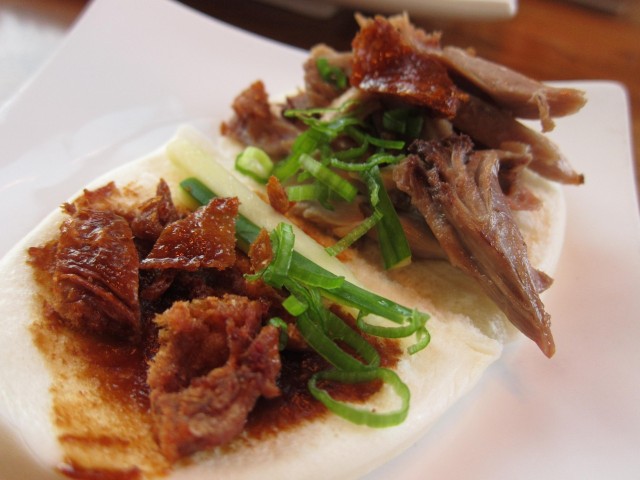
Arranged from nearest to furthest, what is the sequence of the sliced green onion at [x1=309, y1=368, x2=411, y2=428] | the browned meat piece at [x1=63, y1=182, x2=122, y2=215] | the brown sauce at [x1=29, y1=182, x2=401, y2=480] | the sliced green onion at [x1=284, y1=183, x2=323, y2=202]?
the brown sauce at [x1=29, y1=182, x2=401, y2=480], the sliced green onion at [x1=309, y1=368, x2=411, y2=428], the browned meat piece at [x1=63, y1=182, x2=122, y2=215], the sliced green onion at [x1=284, y1=183, x2=323, y2=202]

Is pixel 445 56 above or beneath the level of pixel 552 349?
above

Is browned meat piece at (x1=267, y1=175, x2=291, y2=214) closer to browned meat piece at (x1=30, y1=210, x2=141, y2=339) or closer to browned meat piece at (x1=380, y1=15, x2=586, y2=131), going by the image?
browned meat piece at (x1=30, y1=210, x2=141, y2=339)

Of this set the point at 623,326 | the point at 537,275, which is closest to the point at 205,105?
the point at 537,275

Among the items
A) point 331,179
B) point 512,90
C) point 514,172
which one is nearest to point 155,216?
point 331,179

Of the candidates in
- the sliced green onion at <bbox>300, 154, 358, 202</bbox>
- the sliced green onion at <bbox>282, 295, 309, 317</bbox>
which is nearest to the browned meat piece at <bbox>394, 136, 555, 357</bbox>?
the sliced green onion at <bbox>300, 154, 358, 202</bbox>

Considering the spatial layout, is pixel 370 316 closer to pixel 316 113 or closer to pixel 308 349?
pixel 308 349
